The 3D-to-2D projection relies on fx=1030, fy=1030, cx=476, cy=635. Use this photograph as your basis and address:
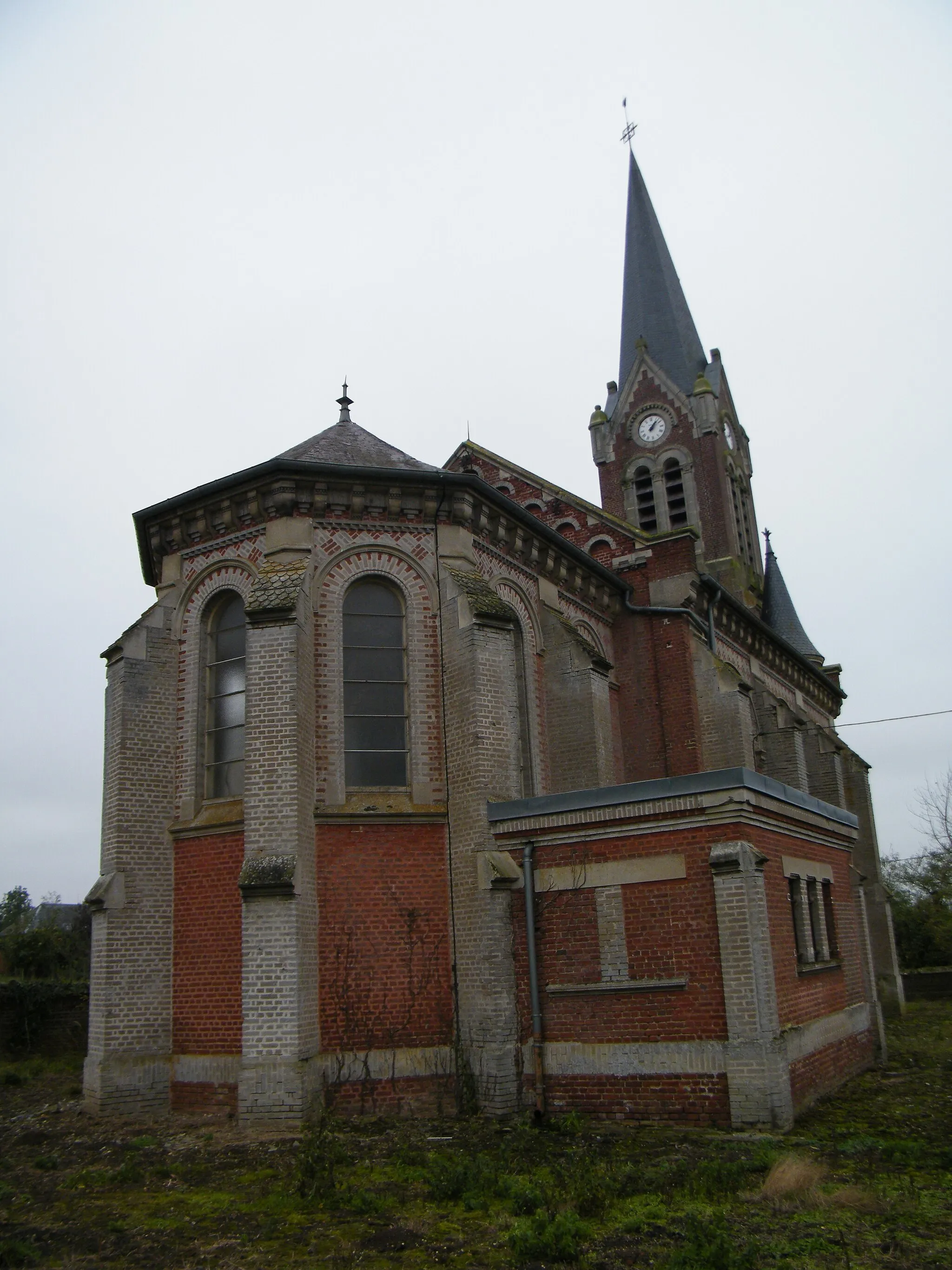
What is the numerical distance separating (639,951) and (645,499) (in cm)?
2284

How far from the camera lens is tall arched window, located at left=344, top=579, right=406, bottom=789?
49.4 feet

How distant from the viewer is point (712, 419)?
109ft

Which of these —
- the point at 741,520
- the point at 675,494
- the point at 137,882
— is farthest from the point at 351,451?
the point at 741,520

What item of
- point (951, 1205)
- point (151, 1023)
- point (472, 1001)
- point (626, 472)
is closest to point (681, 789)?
point (472, 1001)

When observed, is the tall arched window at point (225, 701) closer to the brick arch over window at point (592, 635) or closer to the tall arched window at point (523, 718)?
the tall arched window at point (523, 718)

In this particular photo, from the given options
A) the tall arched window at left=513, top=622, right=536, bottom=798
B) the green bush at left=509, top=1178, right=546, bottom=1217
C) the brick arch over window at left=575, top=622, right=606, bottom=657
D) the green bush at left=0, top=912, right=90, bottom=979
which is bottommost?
the green bush at left=509, top=1178, right=546, bottom=1217

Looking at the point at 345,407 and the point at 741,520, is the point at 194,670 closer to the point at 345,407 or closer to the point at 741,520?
the point at 345,407

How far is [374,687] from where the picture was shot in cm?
1541

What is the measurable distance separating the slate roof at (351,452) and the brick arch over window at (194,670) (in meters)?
2.09

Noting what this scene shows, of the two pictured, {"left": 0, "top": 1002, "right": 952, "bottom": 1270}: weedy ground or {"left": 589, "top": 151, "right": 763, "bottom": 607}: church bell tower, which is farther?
{"left": 589, "top": 151, "right": 763, "bottom": 607}: church bell tower

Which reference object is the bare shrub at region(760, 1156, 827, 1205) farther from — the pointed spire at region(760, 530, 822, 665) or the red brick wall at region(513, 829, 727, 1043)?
the pointed spire at region(760, 530, 822, 665)

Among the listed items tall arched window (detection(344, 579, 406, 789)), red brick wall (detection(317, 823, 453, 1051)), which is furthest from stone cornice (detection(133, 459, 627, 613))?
red brick wall (detection(317, 823, 453, 1051))

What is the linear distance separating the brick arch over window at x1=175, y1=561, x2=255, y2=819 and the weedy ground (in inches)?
186

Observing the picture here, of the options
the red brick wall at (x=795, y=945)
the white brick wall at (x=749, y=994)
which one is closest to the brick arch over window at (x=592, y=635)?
the red brick wall at (x=795, y=945)
